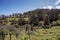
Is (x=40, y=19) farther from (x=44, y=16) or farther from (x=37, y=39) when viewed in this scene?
(x=37, y=39)

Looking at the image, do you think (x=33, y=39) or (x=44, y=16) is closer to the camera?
(x=33, y=39)

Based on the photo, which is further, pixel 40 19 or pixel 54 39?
pixel 40 19

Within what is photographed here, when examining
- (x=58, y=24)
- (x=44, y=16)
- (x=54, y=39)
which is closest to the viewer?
(x=54, y=39)

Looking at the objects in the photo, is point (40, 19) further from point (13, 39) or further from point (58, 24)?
point (13, 39)

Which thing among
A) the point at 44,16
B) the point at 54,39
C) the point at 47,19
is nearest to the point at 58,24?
the point at 47,19

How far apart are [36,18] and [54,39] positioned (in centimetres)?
3853

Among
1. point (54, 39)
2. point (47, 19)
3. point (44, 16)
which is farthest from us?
point (44, 16)

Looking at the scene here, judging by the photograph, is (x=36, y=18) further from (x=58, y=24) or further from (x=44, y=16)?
(x=58, y=24)

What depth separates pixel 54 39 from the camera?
114 ft

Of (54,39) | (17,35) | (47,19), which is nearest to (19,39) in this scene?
(17,35)

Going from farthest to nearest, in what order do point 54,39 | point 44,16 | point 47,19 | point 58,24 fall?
point 44,16
point 47,19
point 58,24
point 54,39

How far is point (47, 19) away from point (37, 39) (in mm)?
34290

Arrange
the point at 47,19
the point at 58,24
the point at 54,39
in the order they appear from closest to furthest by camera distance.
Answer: the point at 54,39
the point at 58,24
the point at 47,19

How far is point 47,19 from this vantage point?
6906 cm
